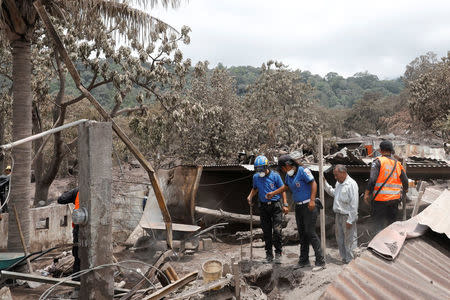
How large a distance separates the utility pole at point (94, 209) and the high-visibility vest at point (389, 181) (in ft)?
13.8

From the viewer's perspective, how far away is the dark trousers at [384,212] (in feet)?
19.2

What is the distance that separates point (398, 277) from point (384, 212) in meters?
3.59

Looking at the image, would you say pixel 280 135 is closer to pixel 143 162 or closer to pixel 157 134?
pixel 157 134

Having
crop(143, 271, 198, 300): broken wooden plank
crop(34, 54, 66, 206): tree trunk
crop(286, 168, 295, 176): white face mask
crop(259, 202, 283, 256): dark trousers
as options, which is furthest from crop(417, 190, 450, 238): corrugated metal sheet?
crop(34, 54, 66, 206): tree trunk

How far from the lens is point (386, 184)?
5.80m

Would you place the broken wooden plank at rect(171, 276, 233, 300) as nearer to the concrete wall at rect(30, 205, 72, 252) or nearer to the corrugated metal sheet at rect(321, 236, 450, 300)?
the corrugated metal sheet at rect(321, 236, 450, 300)

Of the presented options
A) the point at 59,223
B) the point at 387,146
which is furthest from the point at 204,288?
the point at 59,223

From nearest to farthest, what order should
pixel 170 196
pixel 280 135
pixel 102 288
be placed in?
pixel 102 288 < pixel 170 196 < pixel 280 135

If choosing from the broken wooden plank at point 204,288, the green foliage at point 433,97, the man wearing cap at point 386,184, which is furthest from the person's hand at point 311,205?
the green foliage at point 433,97

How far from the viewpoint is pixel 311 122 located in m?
21.8

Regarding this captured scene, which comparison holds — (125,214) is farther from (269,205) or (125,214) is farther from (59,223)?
(269,205)

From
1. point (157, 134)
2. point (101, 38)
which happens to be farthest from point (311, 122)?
point (101, 38)

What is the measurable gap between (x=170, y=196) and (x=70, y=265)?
3.78 meters

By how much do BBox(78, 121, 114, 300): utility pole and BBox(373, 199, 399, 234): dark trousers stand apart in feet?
13.8
